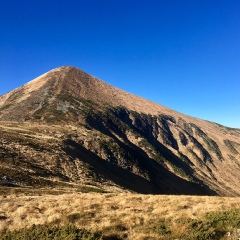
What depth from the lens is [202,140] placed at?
164125 mm

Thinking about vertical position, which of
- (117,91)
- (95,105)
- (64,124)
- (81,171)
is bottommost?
(81,171)

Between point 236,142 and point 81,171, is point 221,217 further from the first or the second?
point 236,142

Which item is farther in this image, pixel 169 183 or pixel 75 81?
pixel 75 81

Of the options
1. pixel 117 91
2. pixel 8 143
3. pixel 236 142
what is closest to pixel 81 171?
pixel 8 143

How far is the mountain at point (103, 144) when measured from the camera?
53478mm

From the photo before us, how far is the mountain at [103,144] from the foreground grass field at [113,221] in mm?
18019

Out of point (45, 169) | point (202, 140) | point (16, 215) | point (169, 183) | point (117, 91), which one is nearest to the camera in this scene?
point (16, 215)

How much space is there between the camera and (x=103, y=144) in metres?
86.3

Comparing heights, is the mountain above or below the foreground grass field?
above

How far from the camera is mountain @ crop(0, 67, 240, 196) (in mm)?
53478

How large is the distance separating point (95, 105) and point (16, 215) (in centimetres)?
12138

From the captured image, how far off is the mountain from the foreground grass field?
18.0 m

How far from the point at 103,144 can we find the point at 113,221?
70.9 m

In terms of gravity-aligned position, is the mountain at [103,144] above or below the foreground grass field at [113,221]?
above
